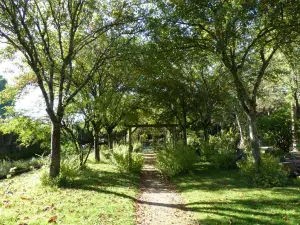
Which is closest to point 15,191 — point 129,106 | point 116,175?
point 116,175

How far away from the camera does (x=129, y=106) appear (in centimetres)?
2241

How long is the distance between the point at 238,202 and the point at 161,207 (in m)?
2.33

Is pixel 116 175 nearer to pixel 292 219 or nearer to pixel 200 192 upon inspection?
pixel 200 192

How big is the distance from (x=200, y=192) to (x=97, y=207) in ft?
13.0

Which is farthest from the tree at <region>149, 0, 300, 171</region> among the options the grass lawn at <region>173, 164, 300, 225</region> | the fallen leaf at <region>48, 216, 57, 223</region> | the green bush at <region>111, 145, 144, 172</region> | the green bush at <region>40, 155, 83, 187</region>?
the fallen leaf at <region>48, 216, 57, 223</region>

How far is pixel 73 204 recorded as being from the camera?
8.14 m

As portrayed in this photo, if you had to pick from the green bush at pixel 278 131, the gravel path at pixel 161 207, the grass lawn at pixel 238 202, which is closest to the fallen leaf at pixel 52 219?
the gravel path at pixel 161 207

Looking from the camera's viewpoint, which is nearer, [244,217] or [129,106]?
[244,217]

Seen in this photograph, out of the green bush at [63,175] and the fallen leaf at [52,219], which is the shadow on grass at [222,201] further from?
the fallen leaf at [52,219]

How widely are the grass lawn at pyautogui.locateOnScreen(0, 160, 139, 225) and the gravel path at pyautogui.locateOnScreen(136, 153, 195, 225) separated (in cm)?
34

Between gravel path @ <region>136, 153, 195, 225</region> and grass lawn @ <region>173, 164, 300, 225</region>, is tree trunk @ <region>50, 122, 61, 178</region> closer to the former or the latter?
gravel path @ <region>136, 153, 195, 225</region>

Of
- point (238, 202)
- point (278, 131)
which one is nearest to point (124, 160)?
point (238, 202)

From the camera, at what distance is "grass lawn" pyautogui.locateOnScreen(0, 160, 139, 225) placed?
6691mm

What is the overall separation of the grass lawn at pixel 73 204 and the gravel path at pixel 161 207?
0.34 metres
